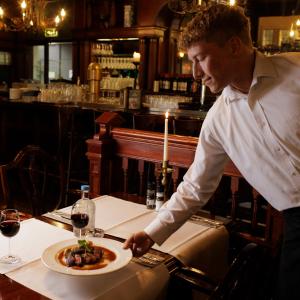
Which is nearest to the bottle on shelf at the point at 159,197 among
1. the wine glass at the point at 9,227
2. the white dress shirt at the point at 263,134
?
the white dress shirt at the point at 263,134

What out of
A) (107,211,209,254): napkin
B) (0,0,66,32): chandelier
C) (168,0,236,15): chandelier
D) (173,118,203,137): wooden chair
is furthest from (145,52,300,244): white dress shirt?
(0,0,66,32): chandelier

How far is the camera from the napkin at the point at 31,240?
1.58 metres

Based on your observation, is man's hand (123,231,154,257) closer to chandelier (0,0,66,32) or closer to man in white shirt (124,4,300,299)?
man in white shirt (124,4,300,299)

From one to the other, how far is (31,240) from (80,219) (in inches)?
8.4

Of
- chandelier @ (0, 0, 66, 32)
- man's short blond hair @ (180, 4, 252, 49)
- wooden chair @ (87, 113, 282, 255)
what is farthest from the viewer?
chandelier @ (0, 0, 66, 32)

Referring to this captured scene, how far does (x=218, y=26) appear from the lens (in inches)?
57.7

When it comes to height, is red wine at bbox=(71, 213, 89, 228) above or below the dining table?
above

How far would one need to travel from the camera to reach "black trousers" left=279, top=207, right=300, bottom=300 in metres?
1.47

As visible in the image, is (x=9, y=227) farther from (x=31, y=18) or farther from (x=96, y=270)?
(x=31, y=18)

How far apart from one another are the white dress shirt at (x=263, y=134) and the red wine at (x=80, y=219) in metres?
0.26

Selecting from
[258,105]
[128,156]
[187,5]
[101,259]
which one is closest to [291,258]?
[258,105]

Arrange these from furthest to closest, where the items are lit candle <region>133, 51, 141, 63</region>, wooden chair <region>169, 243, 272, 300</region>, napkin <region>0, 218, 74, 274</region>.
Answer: lit candle <region>133, 51, 141, 63</region>, napkin <region>0, 218, 74, 274</region>, wooden chair <region>169, 243, 272, 300</region>

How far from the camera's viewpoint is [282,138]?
56.9 inches

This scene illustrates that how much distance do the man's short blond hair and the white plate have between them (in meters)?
0.76
